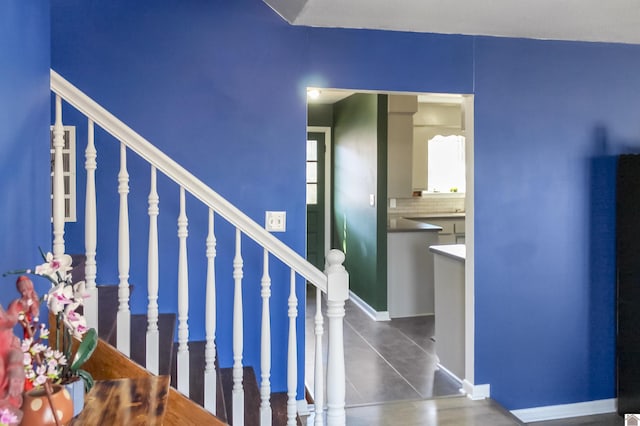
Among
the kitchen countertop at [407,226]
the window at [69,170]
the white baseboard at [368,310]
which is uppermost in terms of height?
the window at [69,170]

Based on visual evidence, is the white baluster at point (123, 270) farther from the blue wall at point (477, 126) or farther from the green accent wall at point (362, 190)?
the green accent wall at point (362, 190)

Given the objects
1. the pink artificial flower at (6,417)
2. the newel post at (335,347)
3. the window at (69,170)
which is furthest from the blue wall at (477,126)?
the pink artificial flower at (6,417)

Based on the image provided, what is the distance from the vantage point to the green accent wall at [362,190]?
533 cm

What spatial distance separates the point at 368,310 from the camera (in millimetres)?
5660

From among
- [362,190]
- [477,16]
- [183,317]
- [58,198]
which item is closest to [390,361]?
[362,190]

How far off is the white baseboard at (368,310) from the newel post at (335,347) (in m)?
3.17

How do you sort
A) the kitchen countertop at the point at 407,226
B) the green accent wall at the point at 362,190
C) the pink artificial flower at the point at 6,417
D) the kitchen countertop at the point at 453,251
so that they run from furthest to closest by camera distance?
the kitchen countertop at the point at 407,226, the green accent wall at the point at 362,190, the kitchen countertop at the point at 453,251, the pink artificial flower at the point at 6,417

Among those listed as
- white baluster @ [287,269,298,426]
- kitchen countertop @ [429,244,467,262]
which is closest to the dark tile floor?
kitchen countertop @ [429,244,467,262]

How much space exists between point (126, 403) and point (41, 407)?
393 millimetres

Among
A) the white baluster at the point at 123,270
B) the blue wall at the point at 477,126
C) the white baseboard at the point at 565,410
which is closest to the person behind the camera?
the white baluster at the point at 123,270

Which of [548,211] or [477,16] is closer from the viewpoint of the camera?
[477,16]

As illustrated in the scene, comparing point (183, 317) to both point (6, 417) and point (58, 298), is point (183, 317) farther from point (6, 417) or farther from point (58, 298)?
point (6, 417)

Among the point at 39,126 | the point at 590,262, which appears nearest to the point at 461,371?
the point at 590,262

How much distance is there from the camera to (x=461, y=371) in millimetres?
3785
